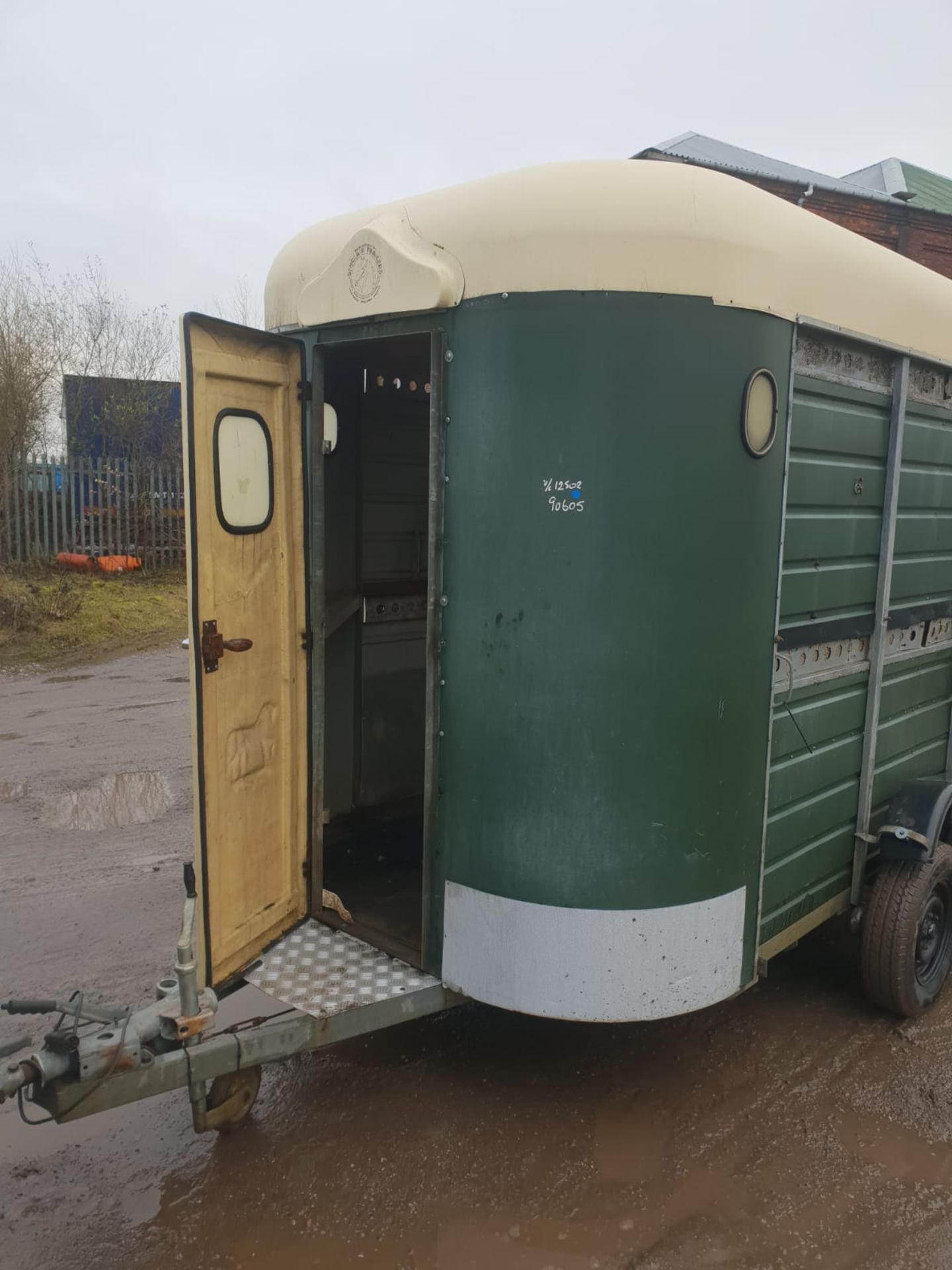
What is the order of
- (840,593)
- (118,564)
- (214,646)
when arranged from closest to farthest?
(214,646) → (840,593) → (118,564)

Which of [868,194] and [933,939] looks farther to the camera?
[868,194]

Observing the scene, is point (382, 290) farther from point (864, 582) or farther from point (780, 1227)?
point (780, 1227)

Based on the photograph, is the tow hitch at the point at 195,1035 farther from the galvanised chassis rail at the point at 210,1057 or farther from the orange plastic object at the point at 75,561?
the orange plastic object at the point at 75,561

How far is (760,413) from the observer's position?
3.11 metres

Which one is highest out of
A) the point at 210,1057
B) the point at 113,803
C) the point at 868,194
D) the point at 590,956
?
the point at 868,194

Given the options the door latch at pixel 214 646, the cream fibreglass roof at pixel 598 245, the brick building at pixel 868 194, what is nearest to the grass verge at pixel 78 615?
the door latch at pixel 214 646

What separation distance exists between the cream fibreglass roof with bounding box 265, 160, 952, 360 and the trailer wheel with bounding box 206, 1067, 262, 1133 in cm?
259

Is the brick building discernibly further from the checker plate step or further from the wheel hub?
the checker plate step

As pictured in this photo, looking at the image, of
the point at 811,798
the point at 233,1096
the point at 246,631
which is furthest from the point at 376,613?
the point at 233,1096

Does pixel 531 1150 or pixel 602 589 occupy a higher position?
pixel 602 589

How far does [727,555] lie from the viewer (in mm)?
3090

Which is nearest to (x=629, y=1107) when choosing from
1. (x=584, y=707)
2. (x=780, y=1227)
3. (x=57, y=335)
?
(x=780, y=1227)

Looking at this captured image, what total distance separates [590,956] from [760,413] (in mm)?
1790

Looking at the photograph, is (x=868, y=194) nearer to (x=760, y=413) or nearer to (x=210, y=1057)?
(x=760, y=413)
